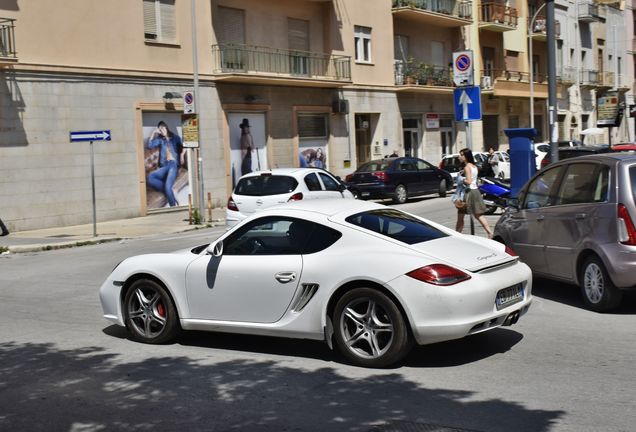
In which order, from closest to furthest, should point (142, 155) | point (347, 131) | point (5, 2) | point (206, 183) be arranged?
1. point (5, 2)
2. point (142, 155)
3. point (206, 183)
4. point (347, 131)

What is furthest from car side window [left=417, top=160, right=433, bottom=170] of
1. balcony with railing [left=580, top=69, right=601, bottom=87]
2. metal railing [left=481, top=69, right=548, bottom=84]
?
balcony with railing [left=580, top=69, right=601, bottom=87]

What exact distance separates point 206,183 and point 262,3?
7541 mm

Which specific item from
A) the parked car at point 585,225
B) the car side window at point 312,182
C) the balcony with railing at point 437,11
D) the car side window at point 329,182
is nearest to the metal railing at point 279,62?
the balcony with railing at point 437,11

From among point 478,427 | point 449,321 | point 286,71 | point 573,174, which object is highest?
point 286,71

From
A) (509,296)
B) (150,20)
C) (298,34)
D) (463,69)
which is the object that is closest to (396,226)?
(509,296)

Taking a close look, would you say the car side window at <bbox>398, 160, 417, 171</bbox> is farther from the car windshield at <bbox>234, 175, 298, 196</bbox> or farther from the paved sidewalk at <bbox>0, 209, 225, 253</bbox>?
the car windshield at <bbox>234, 175, 298, 196</bbox>

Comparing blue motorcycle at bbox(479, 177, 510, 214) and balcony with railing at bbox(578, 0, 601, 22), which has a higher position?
balcony with railing at bbox(578, 0, 601, 22)

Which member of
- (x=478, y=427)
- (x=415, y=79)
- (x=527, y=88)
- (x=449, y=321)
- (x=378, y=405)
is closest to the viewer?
(x=478, y=427)

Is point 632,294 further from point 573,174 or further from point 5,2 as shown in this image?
point 5,2

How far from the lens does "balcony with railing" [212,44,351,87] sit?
92.2 feet

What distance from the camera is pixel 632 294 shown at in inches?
371

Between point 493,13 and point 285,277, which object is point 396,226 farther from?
point 493,13

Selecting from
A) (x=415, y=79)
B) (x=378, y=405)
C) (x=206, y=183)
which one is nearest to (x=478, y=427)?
(x=378, y=405)

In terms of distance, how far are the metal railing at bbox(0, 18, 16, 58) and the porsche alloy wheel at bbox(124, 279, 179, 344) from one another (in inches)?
623
